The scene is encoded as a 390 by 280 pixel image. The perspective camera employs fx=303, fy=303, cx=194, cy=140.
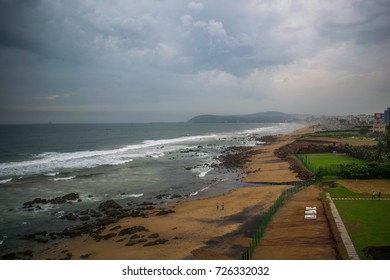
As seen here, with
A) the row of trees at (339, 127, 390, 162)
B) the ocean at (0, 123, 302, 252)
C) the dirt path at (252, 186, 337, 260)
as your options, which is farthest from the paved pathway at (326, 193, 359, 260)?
the row of trees at (339, 127, 390, 162)

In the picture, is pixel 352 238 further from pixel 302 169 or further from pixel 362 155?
pixel 362 155

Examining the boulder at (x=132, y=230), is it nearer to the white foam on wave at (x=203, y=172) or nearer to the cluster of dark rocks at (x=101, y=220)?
the cluster of dark rocks at (x=101, y=220)

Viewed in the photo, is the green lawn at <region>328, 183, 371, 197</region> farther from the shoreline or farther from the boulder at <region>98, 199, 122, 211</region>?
the boulder at <region>98, 199, 122, 211</region>

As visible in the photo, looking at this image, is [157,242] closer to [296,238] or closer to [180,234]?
[180,234]

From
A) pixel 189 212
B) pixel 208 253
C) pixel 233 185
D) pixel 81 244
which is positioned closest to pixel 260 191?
pixel 233 185

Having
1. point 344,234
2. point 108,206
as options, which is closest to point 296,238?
point 344,234

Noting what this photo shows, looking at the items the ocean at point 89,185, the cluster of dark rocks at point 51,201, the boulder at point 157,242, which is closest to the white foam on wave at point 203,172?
the ocean at point 89,185
